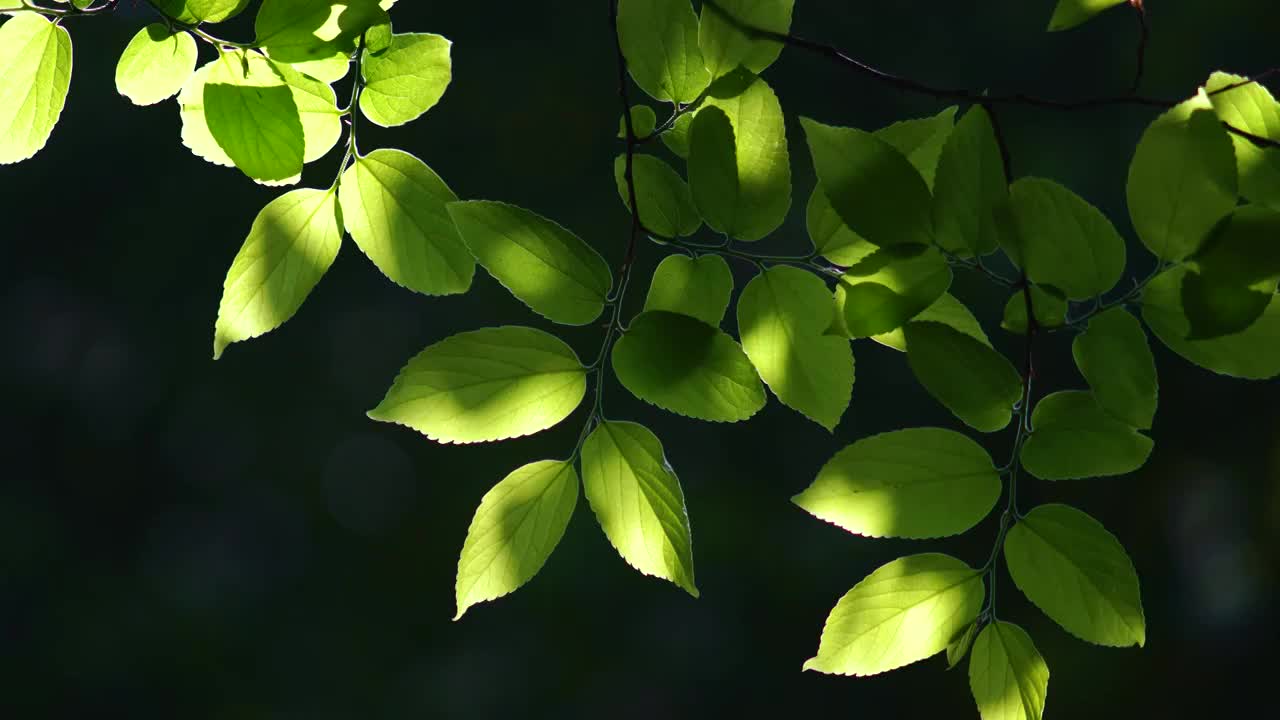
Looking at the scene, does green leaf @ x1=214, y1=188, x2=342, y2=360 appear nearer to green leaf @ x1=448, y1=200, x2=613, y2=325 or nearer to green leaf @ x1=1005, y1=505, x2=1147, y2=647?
green leaf @ x1=448, y1=200, x2=613, y2=325

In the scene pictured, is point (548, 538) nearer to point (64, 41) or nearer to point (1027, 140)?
point (64, 41)

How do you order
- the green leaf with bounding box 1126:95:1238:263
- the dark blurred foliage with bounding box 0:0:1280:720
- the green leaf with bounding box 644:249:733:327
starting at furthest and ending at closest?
the dark blurred foliage with bounding box 0:0:1280:720, the green leaf with bounding box 644:249:733:327, the green leaf with bounding box 1126:95:1238:263

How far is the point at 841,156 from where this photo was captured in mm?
449

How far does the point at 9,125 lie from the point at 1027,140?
4.91 m

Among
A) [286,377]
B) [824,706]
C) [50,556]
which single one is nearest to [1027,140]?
[824,706]

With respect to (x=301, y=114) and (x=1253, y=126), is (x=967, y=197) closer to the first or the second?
(x=1253, y=126)

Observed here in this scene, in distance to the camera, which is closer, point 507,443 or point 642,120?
point 642,120

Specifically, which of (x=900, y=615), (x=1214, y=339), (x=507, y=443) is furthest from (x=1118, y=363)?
(x=507, y=443)

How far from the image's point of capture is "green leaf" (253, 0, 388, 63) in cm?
50

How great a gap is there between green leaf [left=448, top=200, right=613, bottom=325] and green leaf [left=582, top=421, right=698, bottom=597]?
0.20 ft

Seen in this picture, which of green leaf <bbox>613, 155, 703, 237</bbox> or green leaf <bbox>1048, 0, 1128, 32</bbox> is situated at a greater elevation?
green leaf <bbox>1048, 0, 1128, 32</bbox>

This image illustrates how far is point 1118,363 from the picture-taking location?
467mm

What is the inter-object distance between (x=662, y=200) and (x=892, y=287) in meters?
0.13

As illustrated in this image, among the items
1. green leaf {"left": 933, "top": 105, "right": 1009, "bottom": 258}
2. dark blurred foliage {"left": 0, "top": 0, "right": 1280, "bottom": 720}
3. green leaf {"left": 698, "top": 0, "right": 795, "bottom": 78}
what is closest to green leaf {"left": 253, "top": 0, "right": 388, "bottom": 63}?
green leaf {"left": 698, "top": 0, "right": 795, "bottom": 78}
